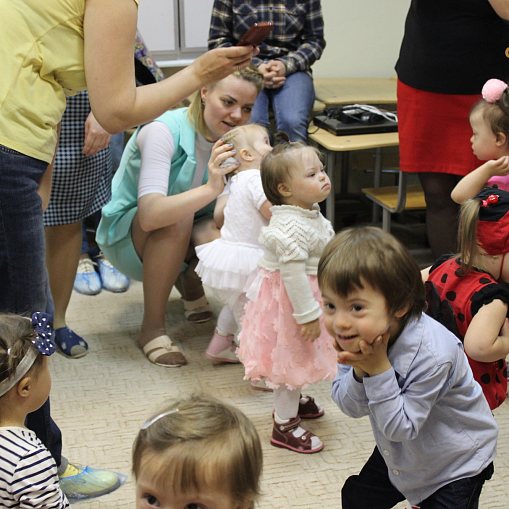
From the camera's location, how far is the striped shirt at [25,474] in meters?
1.08

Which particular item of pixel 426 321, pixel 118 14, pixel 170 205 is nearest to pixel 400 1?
pixel 170 205

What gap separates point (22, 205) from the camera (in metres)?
1.28

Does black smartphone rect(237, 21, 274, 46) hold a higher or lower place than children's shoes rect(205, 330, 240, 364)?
higher

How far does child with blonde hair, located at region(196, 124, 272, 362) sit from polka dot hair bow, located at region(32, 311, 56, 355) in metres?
0.82

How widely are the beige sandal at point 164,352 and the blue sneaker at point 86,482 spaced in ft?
2.09

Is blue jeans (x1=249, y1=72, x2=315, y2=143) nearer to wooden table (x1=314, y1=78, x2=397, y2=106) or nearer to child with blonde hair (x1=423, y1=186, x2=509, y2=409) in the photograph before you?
wooden table (x1=314, y1=78, x2=397, y2=106)

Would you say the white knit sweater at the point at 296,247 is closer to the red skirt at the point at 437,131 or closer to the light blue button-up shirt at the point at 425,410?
the light blue button-up shirt at the point at 425,410

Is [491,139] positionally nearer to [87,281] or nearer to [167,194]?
[167,194]

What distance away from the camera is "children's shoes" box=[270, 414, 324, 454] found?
1.79 meters

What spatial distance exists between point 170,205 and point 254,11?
53.7 inches

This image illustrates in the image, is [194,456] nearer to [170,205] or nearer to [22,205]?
[22,205]

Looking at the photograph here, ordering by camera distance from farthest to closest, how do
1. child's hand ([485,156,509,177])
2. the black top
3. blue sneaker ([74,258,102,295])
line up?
blue sneaker ([74,258,102,295])
the black top
child's hand ([485,156,509,177])

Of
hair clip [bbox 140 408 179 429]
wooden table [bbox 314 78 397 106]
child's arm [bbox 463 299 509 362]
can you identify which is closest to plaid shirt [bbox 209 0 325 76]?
wooden table [bbox 314 78 397 106]

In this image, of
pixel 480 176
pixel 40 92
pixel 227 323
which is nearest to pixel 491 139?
pixel 480 176
